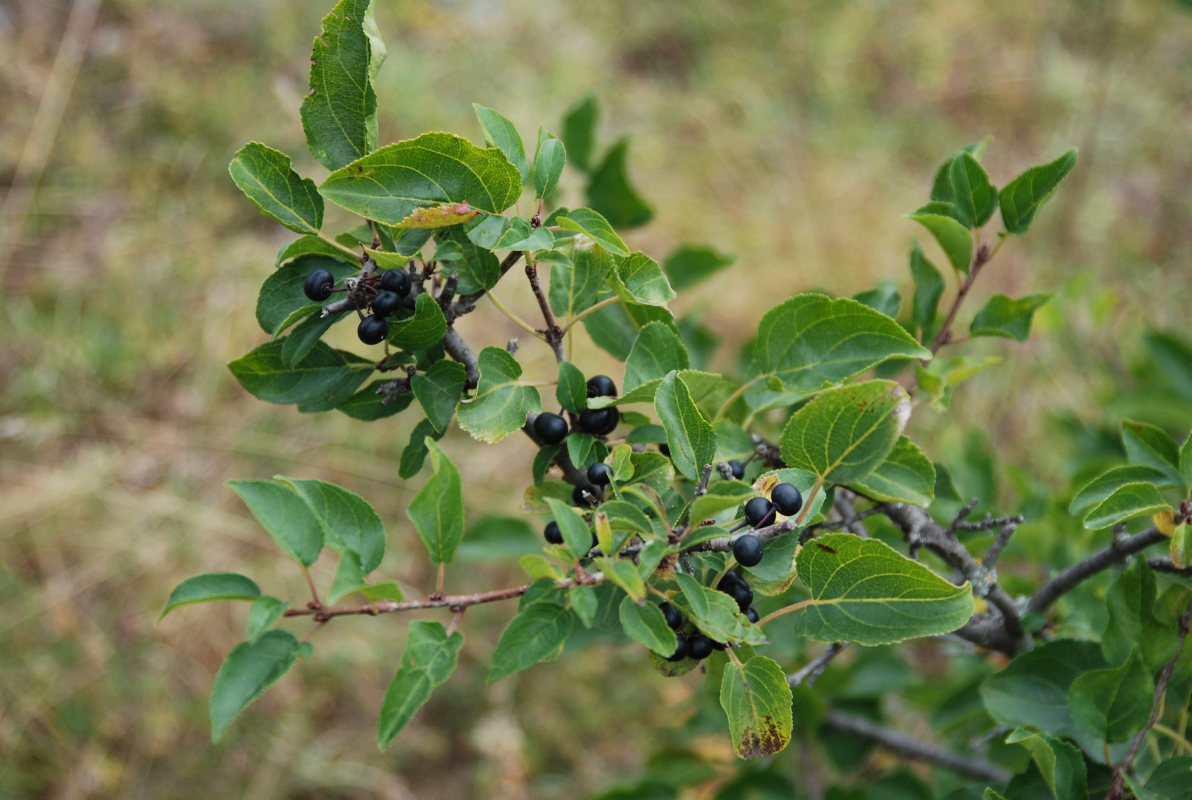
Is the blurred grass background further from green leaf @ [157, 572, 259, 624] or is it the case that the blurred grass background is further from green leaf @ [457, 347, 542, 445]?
green leaf @ [157, 572, 259, 624]

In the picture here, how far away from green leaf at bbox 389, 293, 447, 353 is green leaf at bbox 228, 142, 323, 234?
0.39 ft

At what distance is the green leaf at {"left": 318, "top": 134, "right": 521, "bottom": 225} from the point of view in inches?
28.4

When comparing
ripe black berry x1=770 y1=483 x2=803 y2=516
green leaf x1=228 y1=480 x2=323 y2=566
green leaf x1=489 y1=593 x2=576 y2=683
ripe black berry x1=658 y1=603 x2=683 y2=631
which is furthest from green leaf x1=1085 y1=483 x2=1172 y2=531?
green leaf x1=228 y1=480 x2=323 y2=566

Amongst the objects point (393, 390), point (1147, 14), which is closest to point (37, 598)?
point (393, 390)

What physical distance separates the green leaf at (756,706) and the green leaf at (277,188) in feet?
1.82

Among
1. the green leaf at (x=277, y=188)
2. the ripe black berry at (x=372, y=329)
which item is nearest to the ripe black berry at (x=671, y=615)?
the ripe black berry at (x=372, y=329)

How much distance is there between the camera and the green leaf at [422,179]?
0.72 metres

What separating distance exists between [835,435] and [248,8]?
4739 mm

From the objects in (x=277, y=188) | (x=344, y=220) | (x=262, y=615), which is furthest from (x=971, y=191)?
(x=344, y=220)

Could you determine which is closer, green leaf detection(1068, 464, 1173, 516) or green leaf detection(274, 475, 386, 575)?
green leaf detection(274, 475, 386, 575)

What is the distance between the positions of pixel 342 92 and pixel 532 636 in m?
0.51

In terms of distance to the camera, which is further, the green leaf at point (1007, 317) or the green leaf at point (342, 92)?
the green leaf at point (1007, 317)

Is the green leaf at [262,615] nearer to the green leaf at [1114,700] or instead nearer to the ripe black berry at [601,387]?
the ripe black berry at [601,387]

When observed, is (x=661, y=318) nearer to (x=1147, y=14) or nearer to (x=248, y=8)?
(x=248, y=8)
